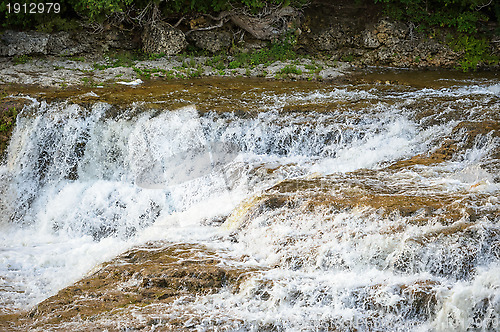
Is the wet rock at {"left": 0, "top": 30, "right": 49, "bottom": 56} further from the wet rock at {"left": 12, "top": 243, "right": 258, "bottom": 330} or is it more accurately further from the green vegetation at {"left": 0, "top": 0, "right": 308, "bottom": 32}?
the wet rock at {"left": 12, "top": 243, "right": 258, "bottom": 330}

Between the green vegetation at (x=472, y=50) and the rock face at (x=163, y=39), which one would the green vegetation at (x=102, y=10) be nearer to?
the rock face at (x=163, y=39)

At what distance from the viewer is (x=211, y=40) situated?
11609 millimetres

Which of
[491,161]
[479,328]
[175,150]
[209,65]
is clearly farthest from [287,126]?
[479,328]

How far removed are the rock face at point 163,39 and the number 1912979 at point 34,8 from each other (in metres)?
1.82

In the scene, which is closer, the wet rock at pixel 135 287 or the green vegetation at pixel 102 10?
the wet rock at pixel 135 287

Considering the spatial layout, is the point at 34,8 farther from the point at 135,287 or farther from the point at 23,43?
the point at 135,287

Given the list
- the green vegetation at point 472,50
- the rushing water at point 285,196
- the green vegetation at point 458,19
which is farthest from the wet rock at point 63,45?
the green vegetation at point 472,50

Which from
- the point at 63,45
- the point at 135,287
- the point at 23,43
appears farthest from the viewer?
the point at 63,45

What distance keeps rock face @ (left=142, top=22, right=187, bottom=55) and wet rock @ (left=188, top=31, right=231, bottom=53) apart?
0.98 feet

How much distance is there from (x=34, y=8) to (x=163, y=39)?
8.40ft

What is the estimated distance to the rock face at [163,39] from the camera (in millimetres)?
11250

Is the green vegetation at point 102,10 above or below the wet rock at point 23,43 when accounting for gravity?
above

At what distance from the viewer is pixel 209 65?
10.8 m

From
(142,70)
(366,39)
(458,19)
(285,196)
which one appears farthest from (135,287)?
(458,19)
